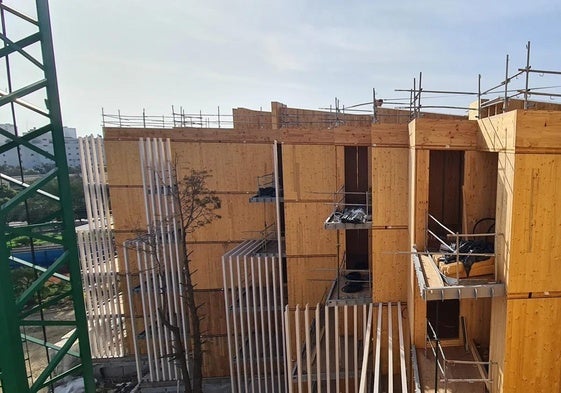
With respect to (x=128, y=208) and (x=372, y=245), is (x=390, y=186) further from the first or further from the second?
(x=128, y=208)

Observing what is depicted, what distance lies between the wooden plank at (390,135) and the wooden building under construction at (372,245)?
0.08ft

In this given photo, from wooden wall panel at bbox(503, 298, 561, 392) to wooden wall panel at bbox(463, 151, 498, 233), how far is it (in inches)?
78.9

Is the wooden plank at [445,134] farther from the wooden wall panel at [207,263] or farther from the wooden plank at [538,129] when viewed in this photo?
the wooden wall panel at [207,263]

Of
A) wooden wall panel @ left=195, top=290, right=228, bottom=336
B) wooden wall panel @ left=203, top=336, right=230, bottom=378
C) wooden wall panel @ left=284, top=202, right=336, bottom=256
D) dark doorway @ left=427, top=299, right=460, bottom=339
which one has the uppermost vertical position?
wooden wall panel @ left=284, top=202, right=336, bottom=256

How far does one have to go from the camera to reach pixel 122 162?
12453 mm

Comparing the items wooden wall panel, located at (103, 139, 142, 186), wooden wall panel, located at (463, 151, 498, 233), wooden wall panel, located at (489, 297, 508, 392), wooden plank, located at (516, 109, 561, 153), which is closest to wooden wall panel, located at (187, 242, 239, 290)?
wooden wall panel, located at (103, 139, 142, 186)

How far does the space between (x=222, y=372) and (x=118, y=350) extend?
4.63 metres

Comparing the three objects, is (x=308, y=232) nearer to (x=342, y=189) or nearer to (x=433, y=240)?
(x=342, y=189)

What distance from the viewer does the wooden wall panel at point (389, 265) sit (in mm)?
8075

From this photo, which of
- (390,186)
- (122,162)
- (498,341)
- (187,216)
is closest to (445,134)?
(390,186)

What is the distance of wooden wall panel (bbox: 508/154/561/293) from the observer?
4863mm

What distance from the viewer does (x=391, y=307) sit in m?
8.30

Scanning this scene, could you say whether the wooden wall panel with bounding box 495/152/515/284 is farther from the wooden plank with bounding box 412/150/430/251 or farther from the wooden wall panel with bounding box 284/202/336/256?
the wooden wall panel with bounding box 284/202/336/256

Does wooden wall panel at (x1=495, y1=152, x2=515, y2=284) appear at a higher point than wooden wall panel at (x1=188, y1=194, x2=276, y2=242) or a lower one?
higher
